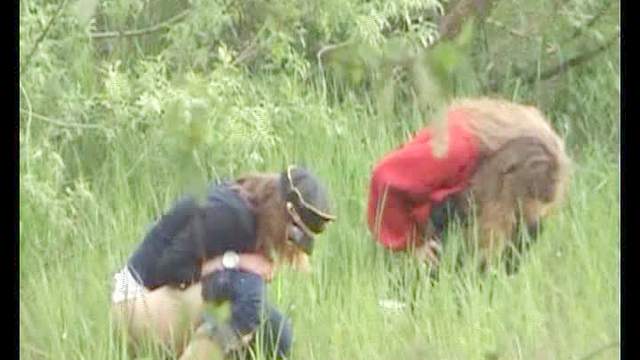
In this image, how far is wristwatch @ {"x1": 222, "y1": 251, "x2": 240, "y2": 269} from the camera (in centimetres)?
374

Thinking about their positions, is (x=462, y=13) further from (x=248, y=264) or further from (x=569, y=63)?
(x=248, y=264)

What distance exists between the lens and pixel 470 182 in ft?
14.4

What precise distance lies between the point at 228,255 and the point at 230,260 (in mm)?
20

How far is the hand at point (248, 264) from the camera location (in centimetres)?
372

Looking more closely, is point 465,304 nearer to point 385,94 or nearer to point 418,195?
point 418,195

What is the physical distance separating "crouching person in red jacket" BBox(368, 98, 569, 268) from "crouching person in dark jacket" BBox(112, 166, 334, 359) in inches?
17.3

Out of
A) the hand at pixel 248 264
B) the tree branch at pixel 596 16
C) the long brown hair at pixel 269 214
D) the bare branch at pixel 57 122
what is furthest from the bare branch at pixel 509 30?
the hand at pixel 248 264

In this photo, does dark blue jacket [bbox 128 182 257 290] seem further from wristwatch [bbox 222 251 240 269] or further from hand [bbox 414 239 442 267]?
hand [bbox 414 239 442 267]

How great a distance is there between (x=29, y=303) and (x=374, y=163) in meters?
1.26

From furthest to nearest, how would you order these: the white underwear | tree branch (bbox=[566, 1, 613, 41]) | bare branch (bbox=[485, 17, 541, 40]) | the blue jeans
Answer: bare branch (bbox=[485, 17, 541, 40])
tree branch (bbox=[566, 1, 613, 41])
the white underwear
the blue jeans

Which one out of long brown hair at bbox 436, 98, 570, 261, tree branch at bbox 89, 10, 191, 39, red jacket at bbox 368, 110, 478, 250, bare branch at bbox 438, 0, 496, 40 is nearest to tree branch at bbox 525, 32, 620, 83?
bare branch at bbox 438, 0, 496, 40

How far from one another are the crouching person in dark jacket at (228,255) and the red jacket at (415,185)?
434mm

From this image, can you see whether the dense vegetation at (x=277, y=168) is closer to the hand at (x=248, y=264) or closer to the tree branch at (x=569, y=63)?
the hand at (x=248, y=264)

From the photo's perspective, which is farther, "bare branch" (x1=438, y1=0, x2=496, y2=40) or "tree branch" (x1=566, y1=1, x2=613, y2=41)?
"tree branch" (x1=566, y1=1, x2=613, y2=41)
